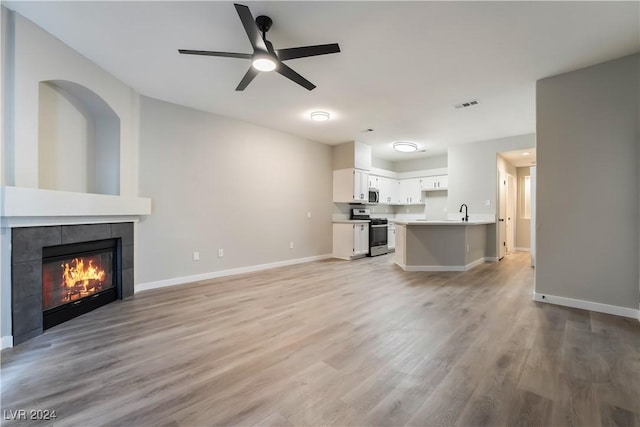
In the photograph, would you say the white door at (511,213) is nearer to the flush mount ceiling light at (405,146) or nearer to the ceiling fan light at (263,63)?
the flush mount ceiling light at (405,146)

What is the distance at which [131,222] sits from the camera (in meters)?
3.72

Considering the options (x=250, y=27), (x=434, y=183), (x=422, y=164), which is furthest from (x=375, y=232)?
(x=250, y=27)

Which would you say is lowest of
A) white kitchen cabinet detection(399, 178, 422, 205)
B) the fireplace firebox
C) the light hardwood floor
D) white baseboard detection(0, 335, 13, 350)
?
the light hardwood floor

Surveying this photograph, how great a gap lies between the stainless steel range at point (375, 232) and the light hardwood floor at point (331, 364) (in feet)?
11.3

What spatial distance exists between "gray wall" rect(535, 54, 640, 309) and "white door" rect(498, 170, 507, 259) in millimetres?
3116

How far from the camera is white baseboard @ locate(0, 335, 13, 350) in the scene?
220 centimetres

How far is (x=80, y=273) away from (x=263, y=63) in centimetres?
304

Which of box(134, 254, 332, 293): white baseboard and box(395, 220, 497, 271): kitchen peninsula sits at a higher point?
box(395, 220, 497, 271): kitchen peninsula

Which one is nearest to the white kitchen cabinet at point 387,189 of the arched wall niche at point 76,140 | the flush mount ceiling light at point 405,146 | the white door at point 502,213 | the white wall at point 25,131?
the flush mount ceiling light at point 405,146

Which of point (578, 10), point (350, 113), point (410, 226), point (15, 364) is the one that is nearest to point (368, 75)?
point (350, 113)

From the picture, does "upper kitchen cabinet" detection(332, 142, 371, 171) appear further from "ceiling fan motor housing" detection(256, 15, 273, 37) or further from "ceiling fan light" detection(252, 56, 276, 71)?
"ceiling fan motor housing" detection(256, 15, 273, 37)

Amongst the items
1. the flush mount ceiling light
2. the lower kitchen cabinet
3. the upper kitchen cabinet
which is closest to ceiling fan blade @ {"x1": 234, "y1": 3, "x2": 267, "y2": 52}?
the upper kitchen cabinet

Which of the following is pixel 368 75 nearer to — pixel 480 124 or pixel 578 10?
pixel 578 10

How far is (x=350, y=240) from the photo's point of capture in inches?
252
